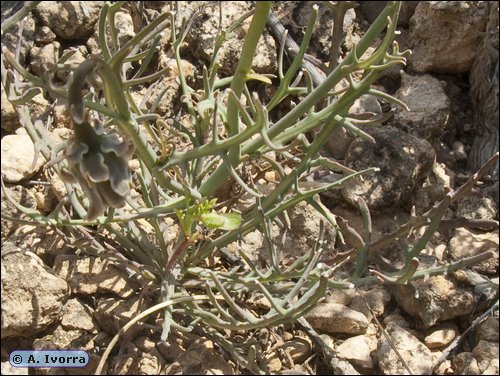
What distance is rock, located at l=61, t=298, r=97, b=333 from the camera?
1.64 metres

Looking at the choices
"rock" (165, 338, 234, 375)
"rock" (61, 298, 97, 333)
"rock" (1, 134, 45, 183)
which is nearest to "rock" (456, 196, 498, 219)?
"rock" (165, 338, 234, 375)

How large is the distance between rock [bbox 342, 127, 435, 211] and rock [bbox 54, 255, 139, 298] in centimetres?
68

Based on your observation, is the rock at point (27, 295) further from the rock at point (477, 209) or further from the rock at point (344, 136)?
the rock at point (477, 209)

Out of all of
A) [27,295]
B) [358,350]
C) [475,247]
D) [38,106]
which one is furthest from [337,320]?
[38,106]

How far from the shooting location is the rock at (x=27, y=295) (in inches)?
61.7

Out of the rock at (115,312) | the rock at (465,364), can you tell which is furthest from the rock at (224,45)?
the rock at (465,364)

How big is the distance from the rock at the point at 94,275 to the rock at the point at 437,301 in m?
0.72

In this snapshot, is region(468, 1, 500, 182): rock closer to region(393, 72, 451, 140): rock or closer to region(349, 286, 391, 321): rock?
region(393, 72, 451, 140): rock

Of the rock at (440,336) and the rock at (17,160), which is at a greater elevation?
the rock at (17,160)

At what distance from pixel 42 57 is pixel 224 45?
0.57 metres

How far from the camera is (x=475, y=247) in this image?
1.89 meters

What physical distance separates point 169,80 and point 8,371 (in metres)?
0.99

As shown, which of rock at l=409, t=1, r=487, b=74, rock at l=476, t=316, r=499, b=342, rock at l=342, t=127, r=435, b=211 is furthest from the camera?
rock at l=409, t=1, r=487, b=74

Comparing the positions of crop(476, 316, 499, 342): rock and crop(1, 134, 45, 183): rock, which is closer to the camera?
crop(476, 316, 499, 342): rock
